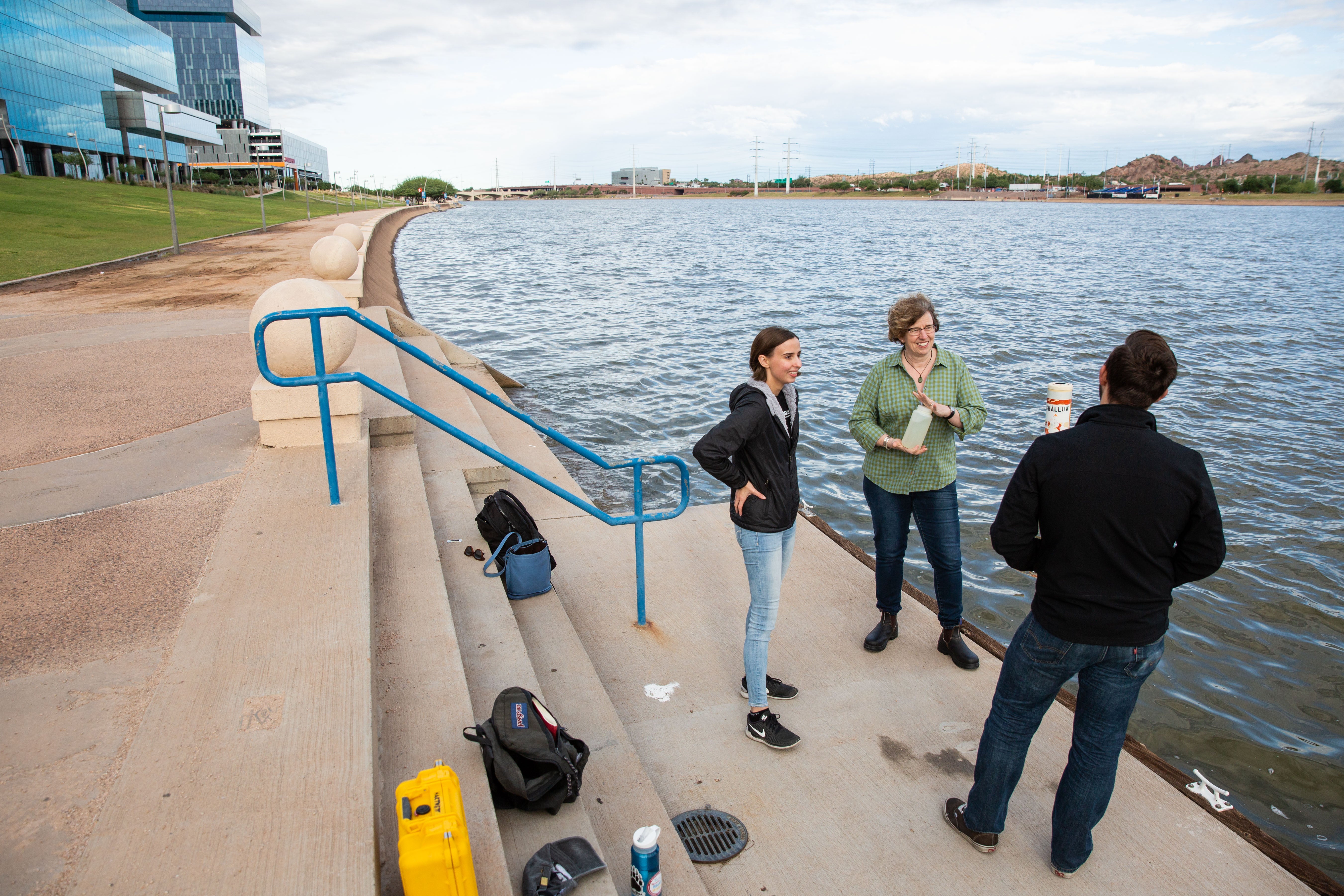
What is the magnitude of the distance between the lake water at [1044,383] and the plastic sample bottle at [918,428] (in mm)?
2706

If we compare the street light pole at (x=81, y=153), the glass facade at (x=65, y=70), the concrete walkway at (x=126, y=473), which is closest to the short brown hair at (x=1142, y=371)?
the concrete walkway at (x=126, y=473)

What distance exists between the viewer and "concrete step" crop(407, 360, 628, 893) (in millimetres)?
2904

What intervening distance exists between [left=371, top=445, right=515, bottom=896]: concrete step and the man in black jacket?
1.97m

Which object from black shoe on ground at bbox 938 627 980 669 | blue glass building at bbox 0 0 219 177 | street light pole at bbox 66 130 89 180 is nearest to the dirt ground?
black shoe on ground at bbox 938 627 980 669

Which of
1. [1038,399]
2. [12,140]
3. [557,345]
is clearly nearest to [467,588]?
[1038,399]

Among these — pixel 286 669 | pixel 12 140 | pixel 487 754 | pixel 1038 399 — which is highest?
pixel 12 140

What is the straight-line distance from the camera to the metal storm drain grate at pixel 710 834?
329 centimetres

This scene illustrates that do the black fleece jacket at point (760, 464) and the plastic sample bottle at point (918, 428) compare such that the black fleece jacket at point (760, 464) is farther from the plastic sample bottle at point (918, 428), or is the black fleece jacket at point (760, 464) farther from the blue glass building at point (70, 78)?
the blue glass building at point (70, 78)

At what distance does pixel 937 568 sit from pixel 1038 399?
387 inches

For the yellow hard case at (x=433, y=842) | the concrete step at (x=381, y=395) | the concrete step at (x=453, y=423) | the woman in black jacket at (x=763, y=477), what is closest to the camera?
the yellow hard case at (x=433, y=842)

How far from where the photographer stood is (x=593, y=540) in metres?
6.24

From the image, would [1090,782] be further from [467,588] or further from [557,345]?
[557,345]

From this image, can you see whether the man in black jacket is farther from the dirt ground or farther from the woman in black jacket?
the dirt ground

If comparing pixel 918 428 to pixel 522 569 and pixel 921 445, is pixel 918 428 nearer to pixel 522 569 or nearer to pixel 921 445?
pixel 921 445
